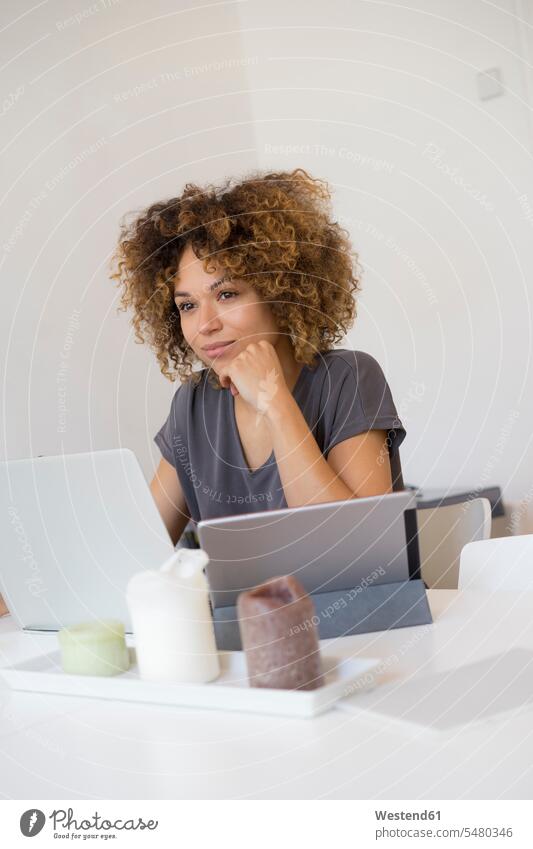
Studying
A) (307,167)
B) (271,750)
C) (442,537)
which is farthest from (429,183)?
(271,750)

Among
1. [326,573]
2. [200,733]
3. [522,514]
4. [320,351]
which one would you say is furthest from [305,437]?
[522,514]

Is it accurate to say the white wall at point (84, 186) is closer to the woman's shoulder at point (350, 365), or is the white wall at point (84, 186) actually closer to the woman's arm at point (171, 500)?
the woman's arm at point (171, 500)

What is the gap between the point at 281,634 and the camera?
2.05 feet

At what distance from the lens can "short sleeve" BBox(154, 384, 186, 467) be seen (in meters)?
1.44

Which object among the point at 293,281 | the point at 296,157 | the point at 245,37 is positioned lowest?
the point at 293,281

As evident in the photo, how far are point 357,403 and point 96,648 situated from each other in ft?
2.12

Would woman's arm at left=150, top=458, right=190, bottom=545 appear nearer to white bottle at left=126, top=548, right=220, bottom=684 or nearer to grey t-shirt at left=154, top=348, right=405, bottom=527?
grey t-shirt at left=154, top=348, right=405, bottom=527

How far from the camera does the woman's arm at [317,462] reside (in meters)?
1.20

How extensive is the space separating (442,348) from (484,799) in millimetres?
2045

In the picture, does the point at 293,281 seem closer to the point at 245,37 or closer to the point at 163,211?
the point at 163,211

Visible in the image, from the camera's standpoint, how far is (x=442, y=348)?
2469 mm
